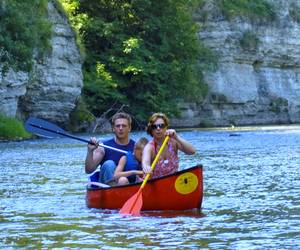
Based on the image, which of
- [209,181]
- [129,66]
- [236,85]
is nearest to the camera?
[209,181]

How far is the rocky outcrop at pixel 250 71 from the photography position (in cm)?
5731

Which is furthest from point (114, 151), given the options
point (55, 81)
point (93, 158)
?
point (55, 81)

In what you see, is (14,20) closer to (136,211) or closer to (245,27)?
(136,211)

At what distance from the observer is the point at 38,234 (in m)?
9.98

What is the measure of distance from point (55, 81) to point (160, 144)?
100 ft

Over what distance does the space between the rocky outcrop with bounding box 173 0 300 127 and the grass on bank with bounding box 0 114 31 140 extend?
18502 mm

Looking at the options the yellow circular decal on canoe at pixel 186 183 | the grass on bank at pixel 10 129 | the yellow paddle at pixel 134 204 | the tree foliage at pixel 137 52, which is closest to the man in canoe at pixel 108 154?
the yellow paddle at pixel 134 204

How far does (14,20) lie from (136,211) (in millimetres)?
23630

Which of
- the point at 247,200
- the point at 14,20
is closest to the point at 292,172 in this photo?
the point at 247,200

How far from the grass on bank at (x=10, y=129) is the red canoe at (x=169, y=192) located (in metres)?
24.4

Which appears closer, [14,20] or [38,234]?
[38,234]

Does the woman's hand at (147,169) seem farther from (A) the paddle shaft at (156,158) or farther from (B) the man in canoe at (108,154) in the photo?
(B) the man in canoe at (108,154)

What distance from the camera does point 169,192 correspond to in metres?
11.6

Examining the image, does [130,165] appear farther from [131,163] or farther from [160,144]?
[160,144]
